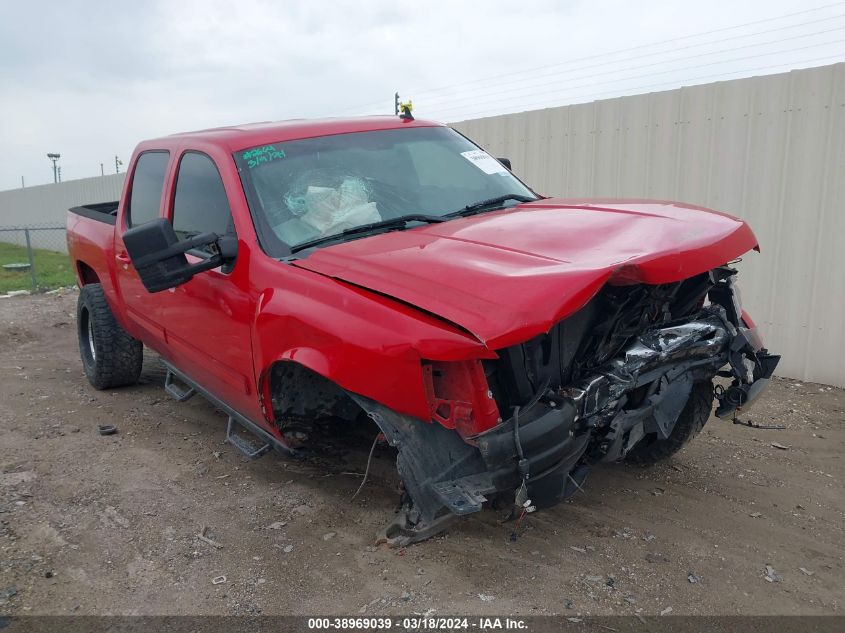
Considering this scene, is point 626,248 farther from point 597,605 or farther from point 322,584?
point 322,584

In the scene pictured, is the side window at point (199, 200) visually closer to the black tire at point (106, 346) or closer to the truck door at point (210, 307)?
the truck door at point (210, 307)

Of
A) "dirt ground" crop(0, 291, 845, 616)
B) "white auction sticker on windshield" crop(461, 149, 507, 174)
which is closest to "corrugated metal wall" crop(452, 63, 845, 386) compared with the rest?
"dirt ground" crop(0, 291, 845, 616)

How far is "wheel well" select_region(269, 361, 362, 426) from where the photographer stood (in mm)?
3291

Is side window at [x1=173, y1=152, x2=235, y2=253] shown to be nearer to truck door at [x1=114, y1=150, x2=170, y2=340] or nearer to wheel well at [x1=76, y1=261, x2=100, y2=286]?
truck door at [x1=114, y1=150, x2=170, y2=340]

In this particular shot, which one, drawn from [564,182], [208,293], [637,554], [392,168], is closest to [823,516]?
[637,554]

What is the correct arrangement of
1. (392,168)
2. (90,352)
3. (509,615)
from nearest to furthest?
1. (509,615)
2. (392,168)
3. (90,352)

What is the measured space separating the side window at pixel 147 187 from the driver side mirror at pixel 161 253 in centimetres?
119

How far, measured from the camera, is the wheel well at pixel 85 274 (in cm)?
579

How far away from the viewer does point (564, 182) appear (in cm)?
713

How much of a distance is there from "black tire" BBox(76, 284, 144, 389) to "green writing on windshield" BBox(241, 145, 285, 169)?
2.57 meters

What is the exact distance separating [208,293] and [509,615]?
6.95 feet

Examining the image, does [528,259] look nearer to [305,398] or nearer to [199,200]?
[305,398]

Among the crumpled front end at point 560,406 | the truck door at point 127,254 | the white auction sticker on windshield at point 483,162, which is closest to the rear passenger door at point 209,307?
the truck door at point 127,254

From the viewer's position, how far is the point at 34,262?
53.9 ft
